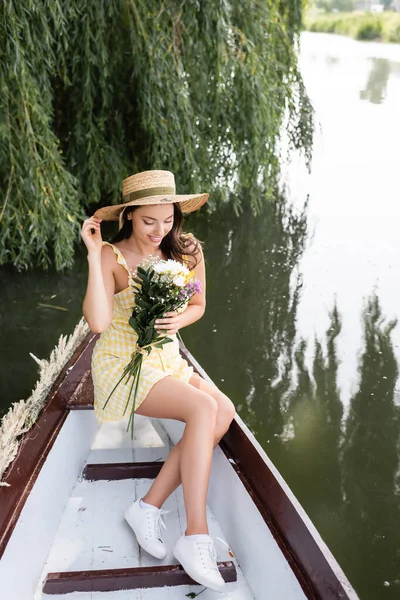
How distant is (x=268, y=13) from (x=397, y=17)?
91.1 feet

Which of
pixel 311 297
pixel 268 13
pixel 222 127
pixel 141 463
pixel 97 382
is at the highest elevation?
pixel 268 13

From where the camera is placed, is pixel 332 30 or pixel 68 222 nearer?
pixel 68 222

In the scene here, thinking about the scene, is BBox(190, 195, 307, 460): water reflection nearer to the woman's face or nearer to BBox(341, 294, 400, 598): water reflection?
BBox(341, 294, 400, 598): water reflection

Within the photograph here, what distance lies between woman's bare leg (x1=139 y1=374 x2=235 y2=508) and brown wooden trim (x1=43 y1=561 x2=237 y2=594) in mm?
258

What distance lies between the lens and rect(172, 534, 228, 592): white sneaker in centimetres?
209

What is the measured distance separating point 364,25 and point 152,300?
33.4 metres

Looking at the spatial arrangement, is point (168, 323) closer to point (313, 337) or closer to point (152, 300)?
point (152, 300)

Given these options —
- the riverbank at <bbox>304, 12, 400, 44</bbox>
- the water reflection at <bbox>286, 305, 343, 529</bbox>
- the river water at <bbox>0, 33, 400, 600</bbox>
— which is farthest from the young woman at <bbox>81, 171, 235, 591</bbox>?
the riverbank at <bbox>304, 12, 400, 44</bbox>

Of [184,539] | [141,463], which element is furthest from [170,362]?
[184,539]

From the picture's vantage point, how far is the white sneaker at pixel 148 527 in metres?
2.29

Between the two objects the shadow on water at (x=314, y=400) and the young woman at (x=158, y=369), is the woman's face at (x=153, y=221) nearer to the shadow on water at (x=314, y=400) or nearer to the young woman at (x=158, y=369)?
the young woman at (x=158, y=369)

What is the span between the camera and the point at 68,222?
5172 mm

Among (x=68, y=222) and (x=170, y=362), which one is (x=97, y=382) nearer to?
(x=170, y=362)

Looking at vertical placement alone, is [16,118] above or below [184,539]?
above
